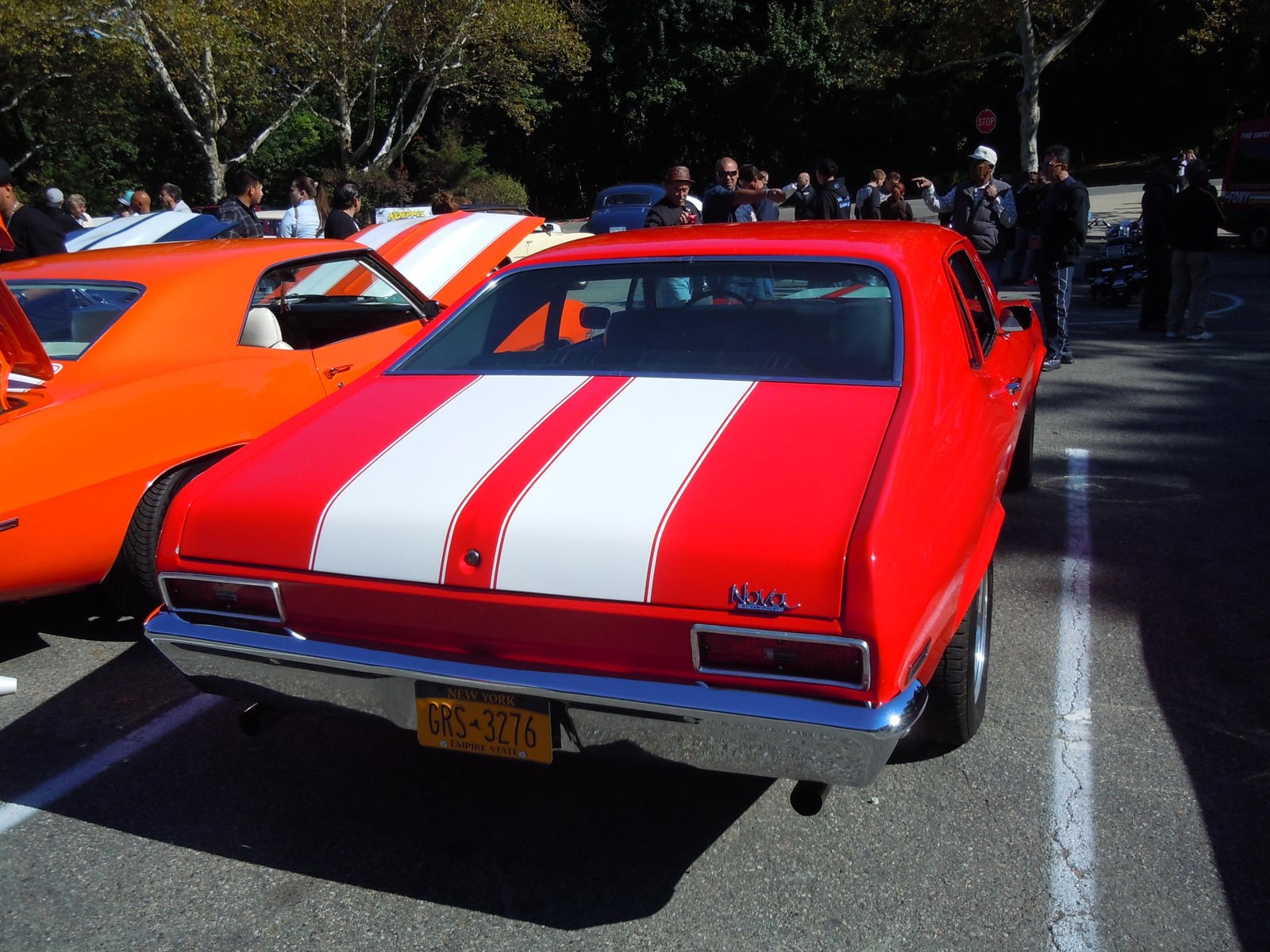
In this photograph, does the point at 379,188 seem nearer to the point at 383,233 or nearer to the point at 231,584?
the point at 383,233

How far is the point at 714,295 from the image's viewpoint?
11.1 ft

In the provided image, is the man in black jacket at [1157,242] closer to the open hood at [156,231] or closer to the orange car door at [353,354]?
the orange car door at [353,354]

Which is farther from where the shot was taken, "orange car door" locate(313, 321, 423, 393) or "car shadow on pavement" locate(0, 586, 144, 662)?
"orange car door" locate(313, 321, 423, 393)

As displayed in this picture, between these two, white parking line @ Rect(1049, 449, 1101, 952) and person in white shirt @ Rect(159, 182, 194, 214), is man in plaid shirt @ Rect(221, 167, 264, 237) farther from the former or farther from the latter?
white parking line @ Rect(1049, 449, 1101, 952)

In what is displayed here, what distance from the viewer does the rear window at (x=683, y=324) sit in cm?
300

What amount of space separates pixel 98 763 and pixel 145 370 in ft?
5.08

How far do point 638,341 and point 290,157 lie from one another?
4081 centimetres

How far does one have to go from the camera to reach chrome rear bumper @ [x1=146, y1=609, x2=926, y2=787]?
2.09 metres

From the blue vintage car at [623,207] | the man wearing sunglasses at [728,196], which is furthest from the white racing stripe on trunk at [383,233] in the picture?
the blue vintage car at [623,207]

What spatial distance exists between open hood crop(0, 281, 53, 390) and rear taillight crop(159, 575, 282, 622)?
4.57 ft

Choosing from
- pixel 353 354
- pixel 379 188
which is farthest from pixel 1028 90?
pixel 353 354

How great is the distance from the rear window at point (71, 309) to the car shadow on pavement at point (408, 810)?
1.56 metres

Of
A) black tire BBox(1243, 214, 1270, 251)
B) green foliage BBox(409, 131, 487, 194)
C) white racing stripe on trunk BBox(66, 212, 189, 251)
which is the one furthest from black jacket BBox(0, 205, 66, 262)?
green foliage BBox(409, 131, 487, 194)

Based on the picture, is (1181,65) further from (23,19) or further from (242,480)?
(242,480)
